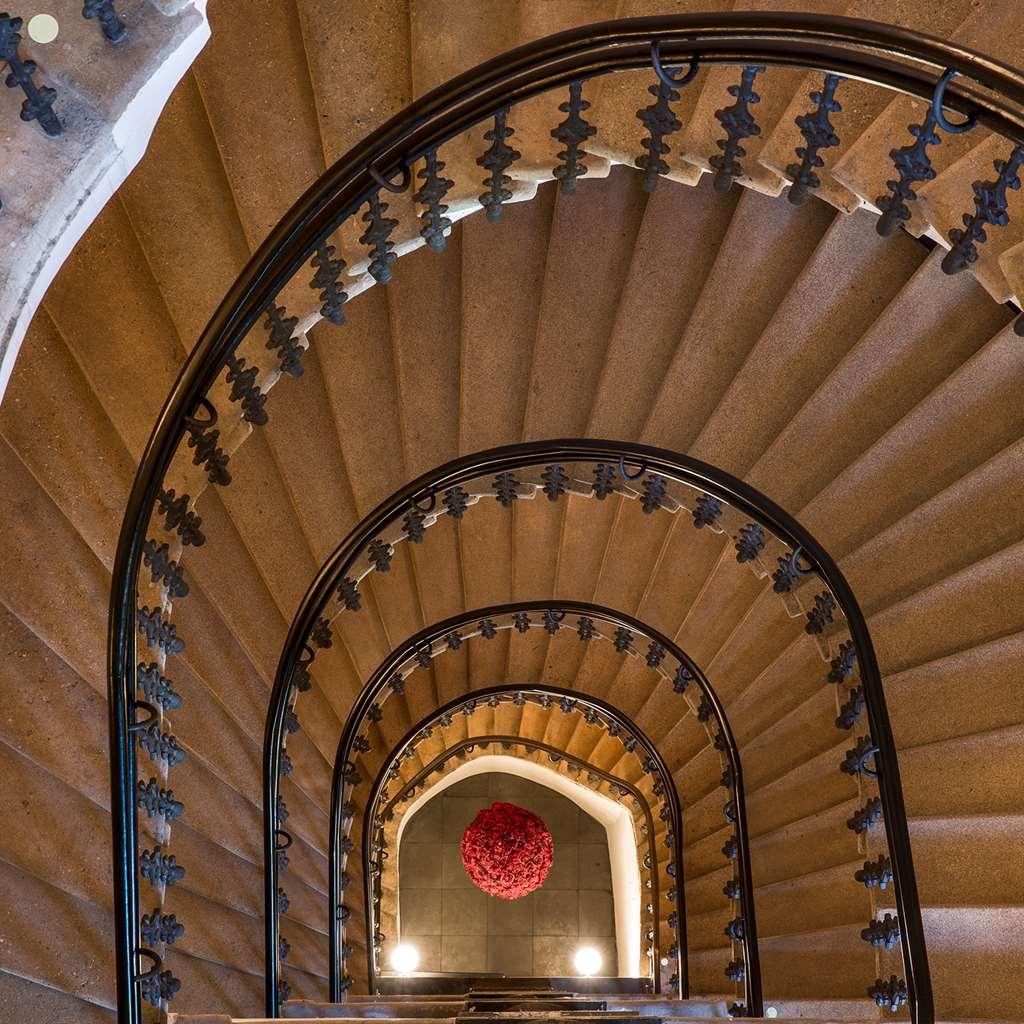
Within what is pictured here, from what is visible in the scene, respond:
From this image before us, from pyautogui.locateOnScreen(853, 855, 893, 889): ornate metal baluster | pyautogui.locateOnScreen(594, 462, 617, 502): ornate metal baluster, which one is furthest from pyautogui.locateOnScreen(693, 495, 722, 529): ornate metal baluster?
pyautogui.locateOnScreen(853, 855, 893, 889): ornate metal baluster

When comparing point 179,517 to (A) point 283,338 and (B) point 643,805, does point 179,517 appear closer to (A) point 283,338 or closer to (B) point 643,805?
(A) point 283,338

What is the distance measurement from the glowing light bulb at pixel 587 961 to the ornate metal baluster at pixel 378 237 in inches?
401

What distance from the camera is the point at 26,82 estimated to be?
171 centimetres

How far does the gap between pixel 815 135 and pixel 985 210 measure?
1.60 feet

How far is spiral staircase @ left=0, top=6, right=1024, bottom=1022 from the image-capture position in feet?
10.2

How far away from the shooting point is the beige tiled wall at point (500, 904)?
1209 cm

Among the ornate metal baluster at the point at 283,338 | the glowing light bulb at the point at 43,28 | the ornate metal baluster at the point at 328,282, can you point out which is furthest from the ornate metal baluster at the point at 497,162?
the glowing light bulb at the point at 43,28

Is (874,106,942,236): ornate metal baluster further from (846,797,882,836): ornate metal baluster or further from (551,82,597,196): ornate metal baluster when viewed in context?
(846,797,882,836): ornate metal baluster

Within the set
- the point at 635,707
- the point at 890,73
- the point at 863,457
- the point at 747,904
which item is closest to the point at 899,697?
the point at 863,457

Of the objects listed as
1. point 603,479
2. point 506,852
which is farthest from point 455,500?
point 506,852

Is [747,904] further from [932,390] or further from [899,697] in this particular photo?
[932,390]

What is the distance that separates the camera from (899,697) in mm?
4062

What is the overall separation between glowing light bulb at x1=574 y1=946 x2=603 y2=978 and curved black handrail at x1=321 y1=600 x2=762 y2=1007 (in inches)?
275

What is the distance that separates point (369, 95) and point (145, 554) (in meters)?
1.62
